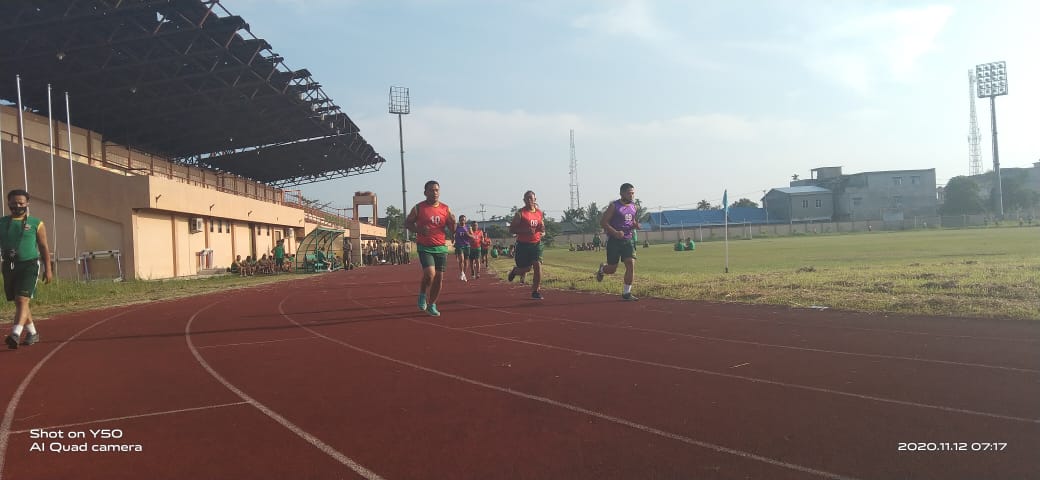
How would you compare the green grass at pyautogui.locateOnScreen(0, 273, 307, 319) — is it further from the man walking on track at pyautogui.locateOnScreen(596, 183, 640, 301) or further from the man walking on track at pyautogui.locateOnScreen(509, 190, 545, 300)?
the man walking on track at pyautogui.locateOnScreen(596, 183, 640, 301)

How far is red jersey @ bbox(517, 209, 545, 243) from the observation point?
11.6 m

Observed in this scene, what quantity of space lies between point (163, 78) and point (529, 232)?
2534cm

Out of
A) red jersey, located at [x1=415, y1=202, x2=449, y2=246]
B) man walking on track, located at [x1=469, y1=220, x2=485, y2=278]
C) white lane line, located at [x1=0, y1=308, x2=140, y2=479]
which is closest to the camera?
white lane line, located at [x1=0, y1=308, x2=140, y2=479]

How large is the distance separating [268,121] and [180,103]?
17.4ft

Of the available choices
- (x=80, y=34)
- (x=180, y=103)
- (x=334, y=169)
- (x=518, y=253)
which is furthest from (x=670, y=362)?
(x=334, y=169)

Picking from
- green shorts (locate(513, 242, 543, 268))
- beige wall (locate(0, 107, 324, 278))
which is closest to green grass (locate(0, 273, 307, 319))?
beige wall (locate(0, 107, 324, 278))

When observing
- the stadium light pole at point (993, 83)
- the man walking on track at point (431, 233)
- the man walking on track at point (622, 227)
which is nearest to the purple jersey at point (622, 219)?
the man walking on track at point (622, 227)

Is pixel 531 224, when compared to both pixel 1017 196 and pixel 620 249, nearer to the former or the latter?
pixel 620 249

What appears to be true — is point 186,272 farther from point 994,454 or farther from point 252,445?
point 994,454

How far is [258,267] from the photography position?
31.8m

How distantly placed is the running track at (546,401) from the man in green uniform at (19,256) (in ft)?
1.62

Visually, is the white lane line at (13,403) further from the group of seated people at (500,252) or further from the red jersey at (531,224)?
the group of seated people at (500,252)

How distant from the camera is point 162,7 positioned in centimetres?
2322

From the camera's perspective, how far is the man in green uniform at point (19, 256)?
7.15 metres
